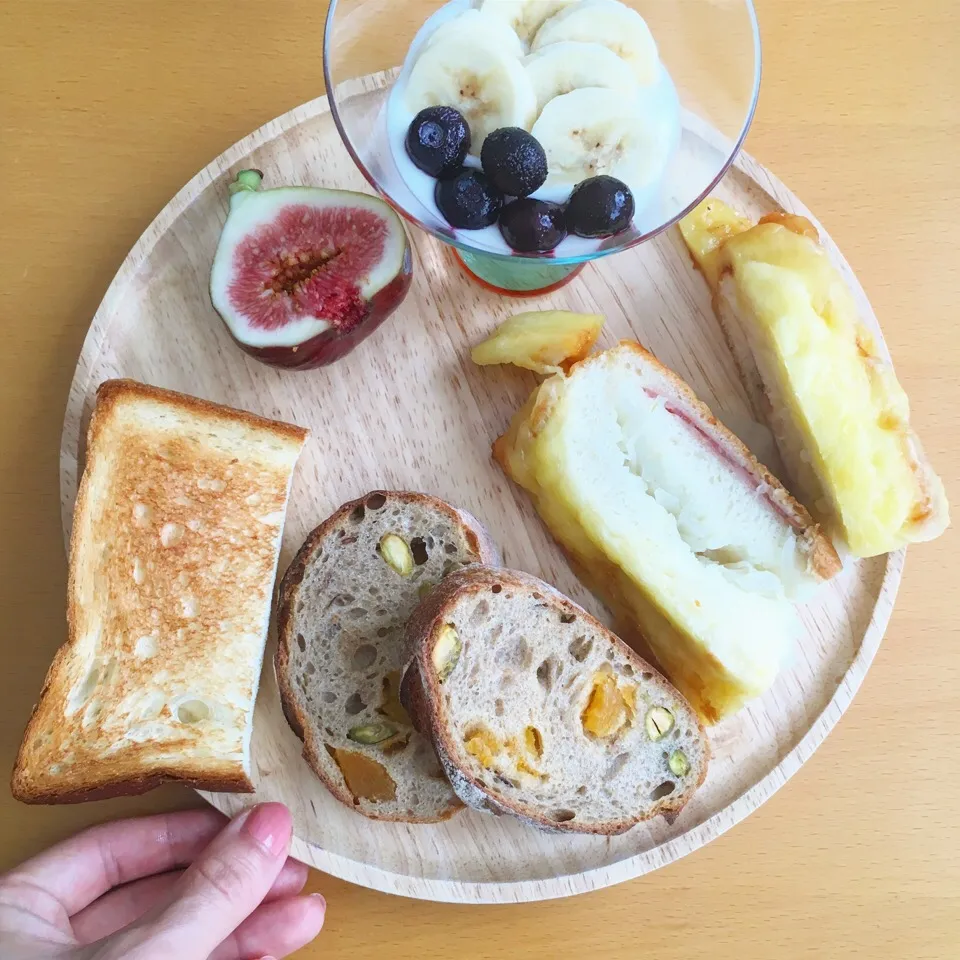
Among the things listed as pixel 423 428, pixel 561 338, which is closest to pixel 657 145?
pixel 561 338

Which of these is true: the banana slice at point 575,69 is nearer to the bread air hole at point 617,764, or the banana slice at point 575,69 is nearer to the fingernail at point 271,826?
the bread air hole at point 617,764

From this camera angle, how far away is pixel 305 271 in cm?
225

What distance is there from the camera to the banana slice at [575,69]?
75.5 inches

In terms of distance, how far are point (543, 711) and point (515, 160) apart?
122 cm

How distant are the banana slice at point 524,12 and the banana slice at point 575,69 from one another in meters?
0.12

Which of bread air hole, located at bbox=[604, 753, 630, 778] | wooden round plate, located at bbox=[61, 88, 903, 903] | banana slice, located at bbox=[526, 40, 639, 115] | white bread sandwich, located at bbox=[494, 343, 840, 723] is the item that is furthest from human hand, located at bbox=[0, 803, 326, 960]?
banana slice, located at bbox=[526, 40, 639, 115]

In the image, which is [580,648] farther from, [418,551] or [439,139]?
[439,139]

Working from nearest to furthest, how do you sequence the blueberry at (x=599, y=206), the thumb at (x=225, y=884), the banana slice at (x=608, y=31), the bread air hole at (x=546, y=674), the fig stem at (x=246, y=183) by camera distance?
the thumb at (x=225, y=884), the blueberry at (x=599, y=206), the banana slice at (x=608, y=31), the bread air hole at (x=546, y=674), the fig stem at (x=246, y=183)

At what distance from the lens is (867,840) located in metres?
2.36

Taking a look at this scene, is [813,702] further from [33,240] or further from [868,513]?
[33,240]

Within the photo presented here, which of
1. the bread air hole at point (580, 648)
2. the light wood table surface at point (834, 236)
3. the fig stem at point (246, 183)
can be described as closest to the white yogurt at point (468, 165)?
the fig stem at point (246, 183)

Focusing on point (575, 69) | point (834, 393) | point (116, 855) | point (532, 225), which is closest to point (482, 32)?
point (575, 69)

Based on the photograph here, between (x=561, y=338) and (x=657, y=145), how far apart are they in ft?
1.63

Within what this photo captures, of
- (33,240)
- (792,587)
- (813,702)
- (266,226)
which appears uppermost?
(33,240)
